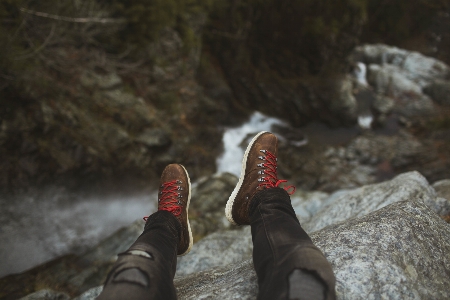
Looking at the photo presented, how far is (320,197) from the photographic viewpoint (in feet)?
18.7

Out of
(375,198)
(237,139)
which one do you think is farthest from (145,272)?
(237,139)

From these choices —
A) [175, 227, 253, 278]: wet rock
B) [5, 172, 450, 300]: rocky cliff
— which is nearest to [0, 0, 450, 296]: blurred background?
[175, 227, 253, 278]: wet rock

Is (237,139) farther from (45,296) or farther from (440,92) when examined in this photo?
(440,92)

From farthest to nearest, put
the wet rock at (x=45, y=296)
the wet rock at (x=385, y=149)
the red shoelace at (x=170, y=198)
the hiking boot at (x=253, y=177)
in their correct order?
the wet rock at (x=385, y=149), the wet rock at (x=45, y=296), the red shoelace at (x=170, y=198), the hiking boot at (x=253, y=177)

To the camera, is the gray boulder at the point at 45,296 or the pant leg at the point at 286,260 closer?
the pant leg at the point at 286,260

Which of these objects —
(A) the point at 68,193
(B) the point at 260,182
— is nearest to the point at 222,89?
(A) the point at 68,193

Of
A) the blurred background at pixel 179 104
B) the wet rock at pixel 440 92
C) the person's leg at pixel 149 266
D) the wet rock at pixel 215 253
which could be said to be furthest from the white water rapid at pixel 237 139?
the wet rock at pixel 440 92

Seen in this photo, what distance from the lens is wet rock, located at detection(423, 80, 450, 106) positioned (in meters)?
11.7

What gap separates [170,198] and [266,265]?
1271mm

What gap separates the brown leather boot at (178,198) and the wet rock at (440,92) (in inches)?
521

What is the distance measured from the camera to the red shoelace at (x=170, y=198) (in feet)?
8.05

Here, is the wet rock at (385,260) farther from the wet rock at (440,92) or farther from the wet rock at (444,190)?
the wet rock at (440,92)

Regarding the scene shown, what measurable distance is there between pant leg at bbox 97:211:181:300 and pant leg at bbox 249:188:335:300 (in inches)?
20.6

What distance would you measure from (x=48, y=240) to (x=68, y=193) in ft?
2.62
